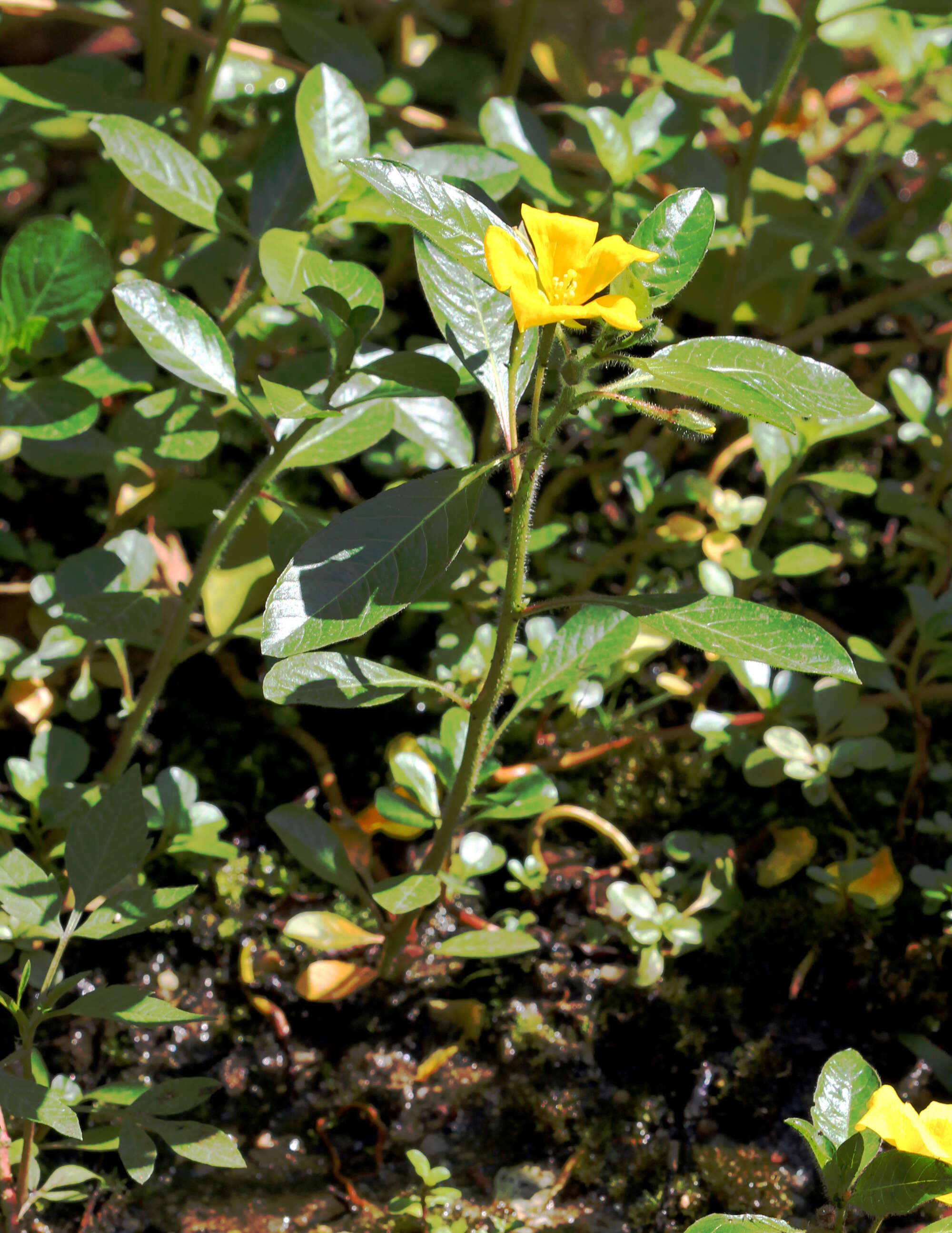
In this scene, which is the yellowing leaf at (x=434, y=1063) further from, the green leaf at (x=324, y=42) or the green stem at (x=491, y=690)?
the green leaf at (x=324, y=42)

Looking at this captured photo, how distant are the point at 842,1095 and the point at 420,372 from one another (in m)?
0.86

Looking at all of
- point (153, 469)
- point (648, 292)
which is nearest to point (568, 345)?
point (648, 292)

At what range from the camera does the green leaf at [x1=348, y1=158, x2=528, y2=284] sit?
83cm

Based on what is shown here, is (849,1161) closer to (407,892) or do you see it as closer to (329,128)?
(407,892)

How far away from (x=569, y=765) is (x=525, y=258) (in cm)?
97

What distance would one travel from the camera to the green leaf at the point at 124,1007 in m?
1.01

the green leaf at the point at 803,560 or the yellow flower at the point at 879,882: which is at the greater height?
the green leaf at the point at 803,560

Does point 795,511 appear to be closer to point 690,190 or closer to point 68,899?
point 690,190

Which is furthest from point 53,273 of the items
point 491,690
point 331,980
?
point 331,980

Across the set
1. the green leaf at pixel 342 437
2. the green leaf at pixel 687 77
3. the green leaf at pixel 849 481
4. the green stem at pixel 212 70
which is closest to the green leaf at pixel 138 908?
the green leaf at pixel 342 437

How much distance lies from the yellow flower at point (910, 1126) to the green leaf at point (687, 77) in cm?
138

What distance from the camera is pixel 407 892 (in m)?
1.14

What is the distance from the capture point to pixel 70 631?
4.53 ft

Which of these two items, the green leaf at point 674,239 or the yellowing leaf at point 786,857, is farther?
the yellowing leaf at point 786,857
